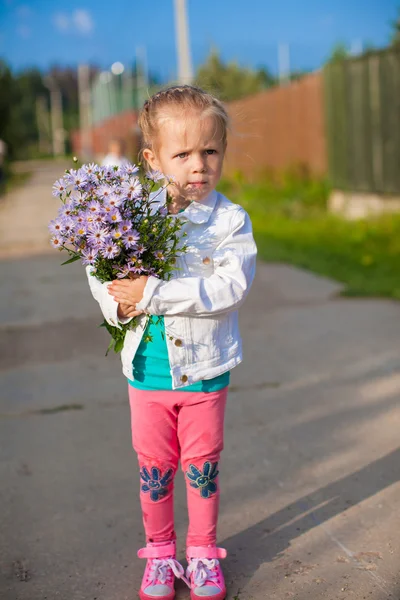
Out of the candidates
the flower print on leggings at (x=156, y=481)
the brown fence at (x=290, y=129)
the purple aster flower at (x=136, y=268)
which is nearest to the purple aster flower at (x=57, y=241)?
the purple aster flower at (x=136, y=268)

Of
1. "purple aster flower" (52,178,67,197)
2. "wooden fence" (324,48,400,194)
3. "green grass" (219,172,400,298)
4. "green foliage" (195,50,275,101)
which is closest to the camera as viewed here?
"purple aster flower" (52,178,67,197)

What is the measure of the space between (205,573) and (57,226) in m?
1.15

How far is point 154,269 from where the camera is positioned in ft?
7.76

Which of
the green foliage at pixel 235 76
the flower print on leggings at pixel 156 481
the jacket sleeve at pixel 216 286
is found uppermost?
the green foliage at pixel 235 76

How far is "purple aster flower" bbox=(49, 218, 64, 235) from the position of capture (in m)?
2.30

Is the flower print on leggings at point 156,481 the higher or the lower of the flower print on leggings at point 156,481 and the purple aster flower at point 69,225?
the lower

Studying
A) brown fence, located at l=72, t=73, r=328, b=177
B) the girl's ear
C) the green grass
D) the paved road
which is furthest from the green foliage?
the girl's ear

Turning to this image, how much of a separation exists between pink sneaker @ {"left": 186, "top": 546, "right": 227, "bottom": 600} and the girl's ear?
47.3 inches

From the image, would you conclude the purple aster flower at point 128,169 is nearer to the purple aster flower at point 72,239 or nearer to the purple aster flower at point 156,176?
the purple aster flower at point 156,176

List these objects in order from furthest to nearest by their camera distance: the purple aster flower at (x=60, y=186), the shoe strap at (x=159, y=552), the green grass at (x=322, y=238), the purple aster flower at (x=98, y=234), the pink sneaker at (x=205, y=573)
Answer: the green grass at (x=322, y=238), the shoe strap at (x=159, y=552), the pink sneaker at (x=205, y=573), the purple aster flower at (x=60, y=186), the purple aster flower at (x=98, y=234)

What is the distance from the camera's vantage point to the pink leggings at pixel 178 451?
248 cm

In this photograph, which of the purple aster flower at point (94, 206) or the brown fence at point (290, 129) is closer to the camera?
the purple aster flower at point (94, 206)

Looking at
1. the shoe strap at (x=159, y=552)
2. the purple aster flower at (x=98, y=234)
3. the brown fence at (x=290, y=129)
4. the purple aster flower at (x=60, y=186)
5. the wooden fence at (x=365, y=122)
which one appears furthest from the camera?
the brown fence at (x=290, y=129)

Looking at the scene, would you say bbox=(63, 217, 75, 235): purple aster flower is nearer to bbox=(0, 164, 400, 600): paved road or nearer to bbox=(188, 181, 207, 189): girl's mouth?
bbox=(188, 181, 207, 189): girl's mouth
